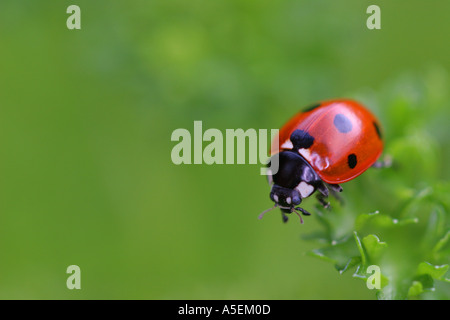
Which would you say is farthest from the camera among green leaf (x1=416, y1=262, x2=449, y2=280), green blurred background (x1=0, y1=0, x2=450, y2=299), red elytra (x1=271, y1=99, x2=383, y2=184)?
green blurred background (x1=0, y1=0, x2=450, y2=299)

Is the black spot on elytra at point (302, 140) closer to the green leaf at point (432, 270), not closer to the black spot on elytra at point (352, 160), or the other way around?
the black spot on elytra at point (352, 160)

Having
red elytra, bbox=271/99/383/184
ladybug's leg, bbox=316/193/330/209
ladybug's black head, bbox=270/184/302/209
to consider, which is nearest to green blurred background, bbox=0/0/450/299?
red elytra, bbox=271/99/383/184

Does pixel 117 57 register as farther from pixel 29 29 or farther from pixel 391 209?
pixel 391 209

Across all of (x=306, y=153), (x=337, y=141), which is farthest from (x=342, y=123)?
(x=306, y=153)

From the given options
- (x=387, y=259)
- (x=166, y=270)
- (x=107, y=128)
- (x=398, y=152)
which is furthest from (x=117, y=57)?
(x=387, y=259)

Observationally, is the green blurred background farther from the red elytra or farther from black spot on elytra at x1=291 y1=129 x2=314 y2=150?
black spot on elytra at x1=291 y1=129 x2=314 y2=150

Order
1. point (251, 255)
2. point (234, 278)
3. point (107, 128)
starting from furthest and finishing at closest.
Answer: point (107, 128) → point (251, 255) → point (234, 278)

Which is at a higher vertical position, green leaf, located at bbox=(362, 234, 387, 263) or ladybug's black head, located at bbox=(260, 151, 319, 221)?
ladybug's black head, located at bbox=(260, 151, 319, 221)
